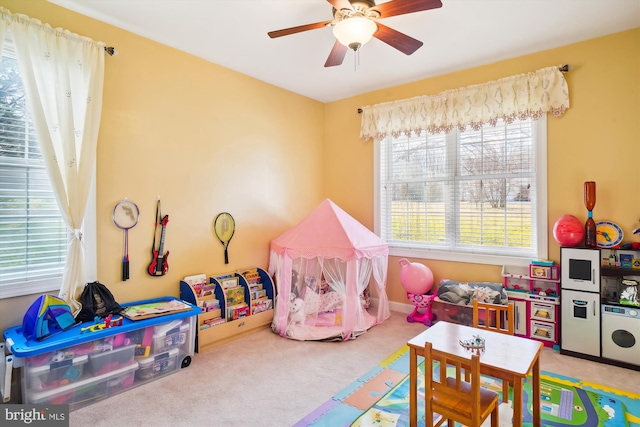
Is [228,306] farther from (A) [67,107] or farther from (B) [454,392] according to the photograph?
(B) [454,392]

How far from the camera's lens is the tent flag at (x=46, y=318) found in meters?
2.20

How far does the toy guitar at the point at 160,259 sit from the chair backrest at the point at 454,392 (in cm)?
245

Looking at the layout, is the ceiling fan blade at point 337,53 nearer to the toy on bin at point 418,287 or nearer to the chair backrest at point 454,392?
the chair backrest at point 454,392

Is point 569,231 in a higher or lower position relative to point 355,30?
lower

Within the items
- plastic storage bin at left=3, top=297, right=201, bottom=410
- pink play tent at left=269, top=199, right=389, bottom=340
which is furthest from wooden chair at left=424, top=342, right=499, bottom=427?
plastic storage bin at left=3, top=297, right=201, bottom=410

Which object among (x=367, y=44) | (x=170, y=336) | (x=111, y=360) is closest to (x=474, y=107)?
(x=367, y=44)

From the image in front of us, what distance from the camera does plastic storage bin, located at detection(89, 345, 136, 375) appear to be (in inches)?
93.1

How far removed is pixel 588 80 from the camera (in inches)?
124

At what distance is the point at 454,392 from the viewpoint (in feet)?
5.53

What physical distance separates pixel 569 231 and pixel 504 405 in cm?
171

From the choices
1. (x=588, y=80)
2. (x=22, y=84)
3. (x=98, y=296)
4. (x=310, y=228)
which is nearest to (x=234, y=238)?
(x=310, y=228)

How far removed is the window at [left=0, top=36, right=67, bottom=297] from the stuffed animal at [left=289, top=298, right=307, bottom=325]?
205 cm

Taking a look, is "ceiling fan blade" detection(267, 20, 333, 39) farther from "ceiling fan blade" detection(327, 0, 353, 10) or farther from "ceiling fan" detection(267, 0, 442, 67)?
"ceiling fan blade" detection(327, 0, 353, 10)

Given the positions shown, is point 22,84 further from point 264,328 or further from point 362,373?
point 362,373
